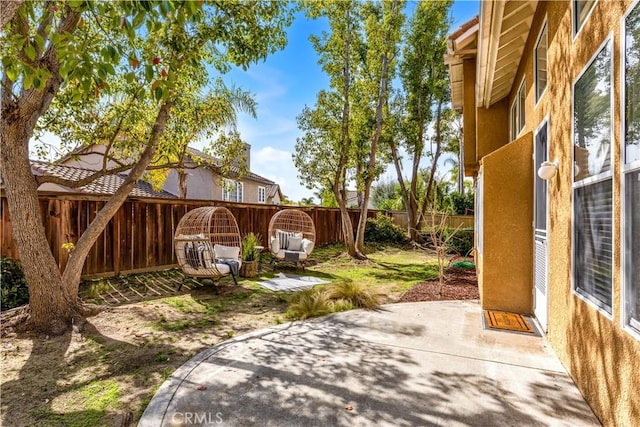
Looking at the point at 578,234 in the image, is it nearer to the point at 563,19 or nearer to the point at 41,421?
the point at 563,19

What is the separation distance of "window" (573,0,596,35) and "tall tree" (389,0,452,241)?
46.2 feet

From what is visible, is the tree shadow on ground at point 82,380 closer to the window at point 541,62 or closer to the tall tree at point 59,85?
the tall tree at point 59,85

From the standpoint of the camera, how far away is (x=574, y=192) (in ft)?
10.7

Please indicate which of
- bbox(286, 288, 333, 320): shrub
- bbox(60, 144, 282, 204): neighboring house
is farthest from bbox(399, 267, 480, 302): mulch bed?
bbox(60, 144, 282, 204): neighboring house

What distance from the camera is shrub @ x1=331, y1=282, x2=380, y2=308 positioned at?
19.6 ft

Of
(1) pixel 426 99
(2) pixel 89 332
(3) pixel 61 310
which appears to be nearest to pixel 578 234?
(2) pixel 89 332

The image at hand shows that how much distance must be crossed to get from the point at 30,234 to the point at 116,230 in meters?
3.55

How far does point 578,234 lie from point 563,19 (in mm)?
2346

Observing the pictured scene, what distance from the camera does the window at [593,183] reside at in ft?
8.28

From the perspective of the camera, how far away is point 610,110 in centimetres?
248

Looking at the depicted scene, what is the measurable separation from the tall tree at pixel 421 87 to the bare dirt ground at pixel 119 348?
1211cm

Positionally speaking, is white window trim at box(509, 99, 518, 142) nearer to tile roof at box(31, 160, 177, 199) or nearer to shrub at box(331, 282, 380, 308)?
shrub at box(331, 282, 380, 308)

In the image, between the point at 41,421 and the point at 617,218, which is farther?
the point at 41,421

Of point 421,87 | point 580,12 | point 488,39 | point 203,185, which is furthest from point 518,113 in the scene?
point 203,185
